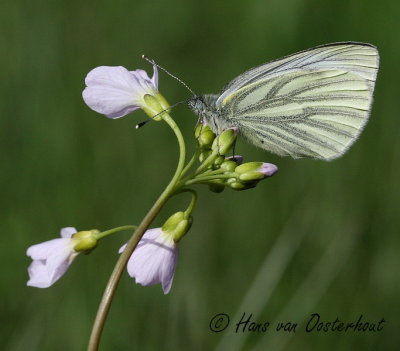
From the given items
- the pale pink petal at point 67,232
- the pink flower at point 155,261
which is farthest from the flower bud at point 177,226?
the pale pink petal at point 67,232

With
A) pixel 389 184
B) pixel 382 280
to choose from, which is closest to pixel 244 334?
pixel 382 280

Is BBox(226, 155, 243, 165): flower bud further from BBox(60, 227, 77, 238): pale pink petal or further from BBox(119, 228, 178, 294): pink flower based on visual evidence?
BBox(60, 227, 77, 238): pale pink petal

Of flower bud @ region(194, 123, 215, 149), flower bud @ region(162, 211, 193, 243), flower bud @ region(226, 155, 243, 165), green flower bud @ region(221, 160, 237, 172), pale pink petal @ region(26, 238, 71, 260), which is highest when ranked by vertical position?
flower bud @ region(194, 123, 215, 149)

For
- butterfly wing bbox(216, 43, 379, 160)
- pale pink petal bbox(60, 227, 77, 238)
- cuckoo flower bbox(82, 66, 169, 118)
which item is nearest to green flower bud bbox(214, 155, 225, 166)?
cuckoo flower bbox(82, 66, 169, 118)

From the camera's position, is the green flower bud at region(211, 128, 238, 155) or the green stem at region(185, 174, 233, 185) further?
the green flower bud at region(211, 128, 238, 155)

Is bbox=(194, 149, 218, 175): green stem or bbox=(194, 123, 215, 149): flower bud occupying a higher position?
bbox=(194, 123, 215, 149): flower bud

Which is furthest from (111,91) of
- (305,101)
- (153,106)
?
(305,101)

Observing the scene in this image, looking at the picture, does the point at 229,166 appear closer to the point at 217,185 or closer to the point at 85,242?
the point at 217,185
